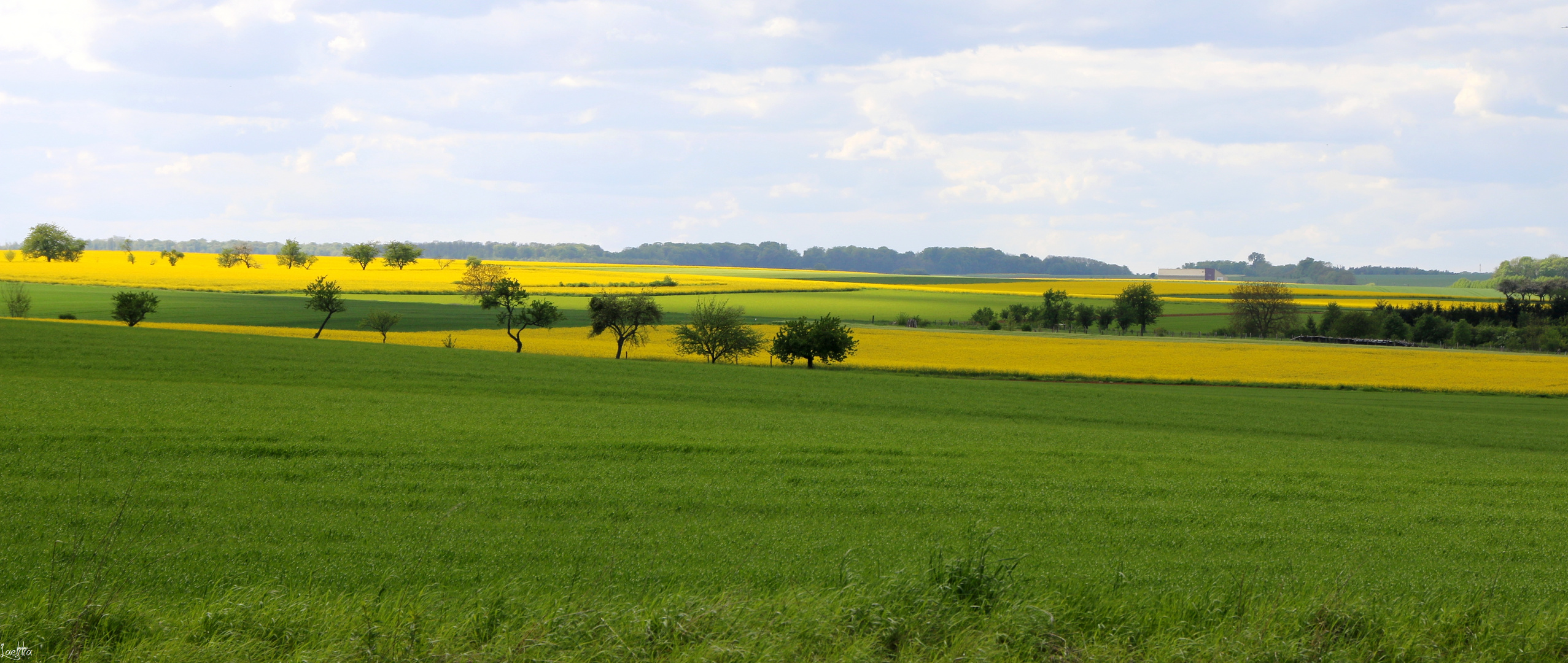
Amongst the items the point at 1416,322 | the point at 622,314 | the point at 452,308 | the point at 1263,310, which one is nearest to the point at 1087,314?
the point at 1263,310

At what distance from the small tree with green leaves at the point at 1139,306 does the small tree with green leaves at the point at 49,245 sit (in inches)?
6368

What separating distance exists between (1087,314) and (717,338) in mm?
65188

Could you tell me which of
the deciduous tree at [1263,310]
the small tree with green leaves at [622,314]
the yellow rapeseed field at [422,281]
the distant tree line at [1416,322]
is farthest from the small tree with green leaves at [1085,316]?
the small tree with green leaves at [622,314]

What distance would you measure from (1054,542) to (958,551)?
4.28 ft

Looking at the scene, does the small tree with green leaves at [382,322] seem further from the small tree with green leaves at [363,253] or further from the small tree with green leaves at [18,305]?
the small tree with green leaves at [363,253]

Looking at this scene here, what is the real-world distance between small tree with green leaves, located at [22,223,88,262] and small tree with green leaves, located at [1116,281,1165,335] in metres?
162

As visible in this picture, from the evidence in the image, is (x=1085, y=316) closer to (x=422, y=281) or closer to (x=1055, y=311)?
A: (x=1055, y=311)

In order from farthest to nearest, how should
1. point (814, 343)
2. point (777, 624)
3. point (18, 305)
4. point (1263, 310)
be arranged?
point (1263, 310) < point (18, 305) < point (814, 343) < point (777, 624)

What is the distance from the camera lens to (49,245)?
145 meters

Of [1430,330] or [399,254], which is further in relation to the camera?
[399,254]

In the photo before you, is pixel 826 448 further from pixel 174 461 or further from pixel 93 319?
pixel 93 319

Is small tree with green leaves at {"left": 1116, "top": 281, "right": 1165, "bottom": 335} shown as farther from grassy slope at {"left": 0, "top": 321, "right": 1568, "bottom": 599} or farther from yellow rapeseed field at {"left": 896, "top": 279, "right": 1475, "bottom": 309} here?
grassy slope at {"left": 0, "top": 321, "right": 1568, "bottom": 599}

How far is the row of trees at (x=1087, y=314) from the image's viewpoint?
102 metres

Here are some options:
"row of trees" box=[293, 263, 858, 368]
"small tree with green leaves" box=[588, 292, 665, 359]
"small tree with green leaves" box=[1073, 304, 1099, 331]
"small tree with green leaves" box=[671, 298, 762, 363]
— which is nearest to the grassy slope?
"row of trees" box=[293, 263, 858, 368]
